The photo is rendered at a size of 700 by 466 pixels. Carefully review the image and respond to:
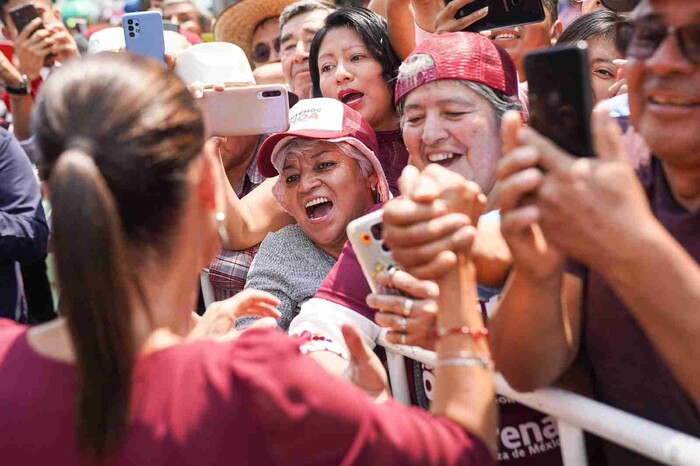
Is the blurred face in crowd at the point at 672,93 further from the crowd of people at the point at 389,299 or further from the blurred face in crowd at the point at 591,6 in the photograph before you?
the blurred face in crowd at the point at 591,6

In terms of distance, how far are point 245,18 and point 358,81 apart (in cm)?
215

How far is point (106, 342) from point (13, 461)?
0.82ft

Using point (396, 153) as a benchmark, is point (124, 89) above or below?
above

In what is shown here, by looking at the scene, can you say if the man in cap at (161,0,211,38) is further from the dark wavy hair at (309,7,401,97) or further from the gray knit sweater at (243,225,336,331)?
the gray knit sweater at (243,225,336,331)

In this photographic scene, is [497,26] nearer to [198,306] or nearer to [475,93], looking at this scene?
[475,93]

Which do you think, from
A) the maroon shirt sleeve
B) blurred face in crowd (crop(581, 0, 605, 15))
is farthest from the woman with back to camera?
blurred face in crowd (crop(581, 0, 605, 15))

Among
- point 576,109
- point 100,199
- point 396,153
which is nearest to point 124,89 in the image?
point 100,199

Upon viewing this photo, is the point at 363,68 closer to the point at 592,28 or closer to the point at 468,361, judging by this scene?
the point at 592,28

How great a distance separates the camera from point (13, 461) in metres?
1.38

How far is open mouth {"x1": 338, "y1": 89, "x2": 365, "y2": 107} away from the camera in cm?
383

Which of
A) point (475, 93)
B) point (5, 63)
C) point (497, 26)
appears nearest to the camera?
point (475, 93)

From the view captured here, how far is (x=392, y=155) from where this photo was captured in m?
3.70

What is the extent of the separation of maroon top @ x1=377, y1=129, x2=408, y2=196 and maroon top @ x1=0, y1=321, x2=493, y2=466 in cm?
215

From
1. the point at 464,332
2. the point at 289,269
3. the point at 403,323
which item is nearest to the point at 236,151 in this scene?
the point at 289,269
